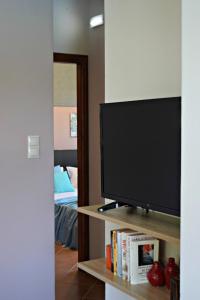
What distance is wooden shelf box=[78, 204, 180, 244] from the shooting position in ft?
5.93

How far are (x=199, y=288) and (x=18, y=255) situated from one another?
1779mm

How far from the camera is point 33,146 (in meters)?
2.96

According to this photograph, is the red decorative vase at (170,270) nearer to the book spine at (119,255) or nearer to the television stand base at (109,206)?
the book spine at (119,255)

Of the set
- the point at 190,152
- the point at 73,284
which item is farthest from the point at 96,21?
the point at 190,152

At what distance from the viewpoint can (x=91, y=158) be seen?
458 cm

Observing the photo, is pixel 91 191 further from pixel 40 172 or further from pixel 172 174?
pixel 172 174

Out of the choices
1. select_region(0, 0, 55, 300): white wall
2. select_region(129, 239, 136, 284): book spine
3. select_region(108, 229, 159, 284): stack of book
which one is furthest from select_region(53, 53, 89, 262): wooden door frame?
select_region(129, 239, 136, 284): book spine

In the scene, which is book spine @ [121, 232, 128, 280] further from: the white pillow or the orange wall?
the orange wall

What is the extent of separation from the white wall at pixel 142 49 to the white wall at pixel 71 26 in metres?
1.86

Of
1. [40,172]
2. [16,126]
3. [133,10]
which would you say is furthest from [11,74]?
[133,10]

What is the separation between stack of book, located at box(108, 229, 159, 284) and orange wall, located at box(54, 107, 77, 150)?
467 cm

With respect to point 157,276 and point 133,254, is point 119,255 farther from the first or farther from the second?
point 157,276

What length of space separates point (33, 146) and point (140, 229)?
125 centimetres

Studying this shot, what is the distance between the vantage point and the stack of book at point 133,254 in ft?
6.74
